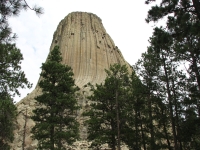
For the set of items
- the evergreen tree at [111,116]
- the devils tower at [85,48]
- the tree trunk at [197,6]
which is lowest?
the evergreen tree at [111,116]

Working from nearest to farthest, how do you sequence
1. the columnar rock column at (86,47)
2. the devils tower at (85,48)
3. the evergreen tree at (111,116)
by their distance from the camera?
the evergreen tree at (111,116) < the devils tower at (85,48) < the columnar rock column at (86,47)

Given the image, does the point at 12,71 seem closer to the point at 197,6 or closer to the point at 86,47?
the point at 197,6

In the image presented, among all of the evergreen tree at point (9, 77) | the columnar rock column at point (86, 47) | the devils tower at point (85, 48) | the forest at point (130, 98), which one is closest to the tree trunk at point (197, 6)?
the forest at point (130, 98)

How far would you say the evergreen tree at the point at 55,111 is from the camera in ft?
58.5

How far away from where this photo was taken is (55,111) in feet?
61.1

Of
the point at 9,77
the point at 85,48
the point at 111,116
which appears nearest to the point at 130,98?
the point at 111,116

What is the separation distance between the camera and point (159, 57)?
19234 mm

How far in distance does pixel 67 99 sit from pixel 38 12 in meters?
11.9

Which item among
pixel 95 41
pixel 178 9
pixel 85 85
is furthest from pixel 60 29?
pixel 178 9

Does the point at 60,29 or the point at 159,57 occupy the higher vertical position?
the point at 60,29

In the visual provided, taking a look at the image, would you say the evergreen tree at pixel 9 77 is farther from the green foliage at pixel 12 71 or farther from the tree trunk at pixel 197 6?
the tree trunk at pixel 197 6

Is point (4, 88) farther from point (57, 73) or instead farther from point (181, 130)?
point (181, 130)

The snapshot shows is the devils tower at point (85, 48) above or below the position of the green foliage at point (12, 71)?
above

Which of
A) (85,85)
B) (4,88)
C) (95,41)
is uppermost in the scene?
(95,41)
